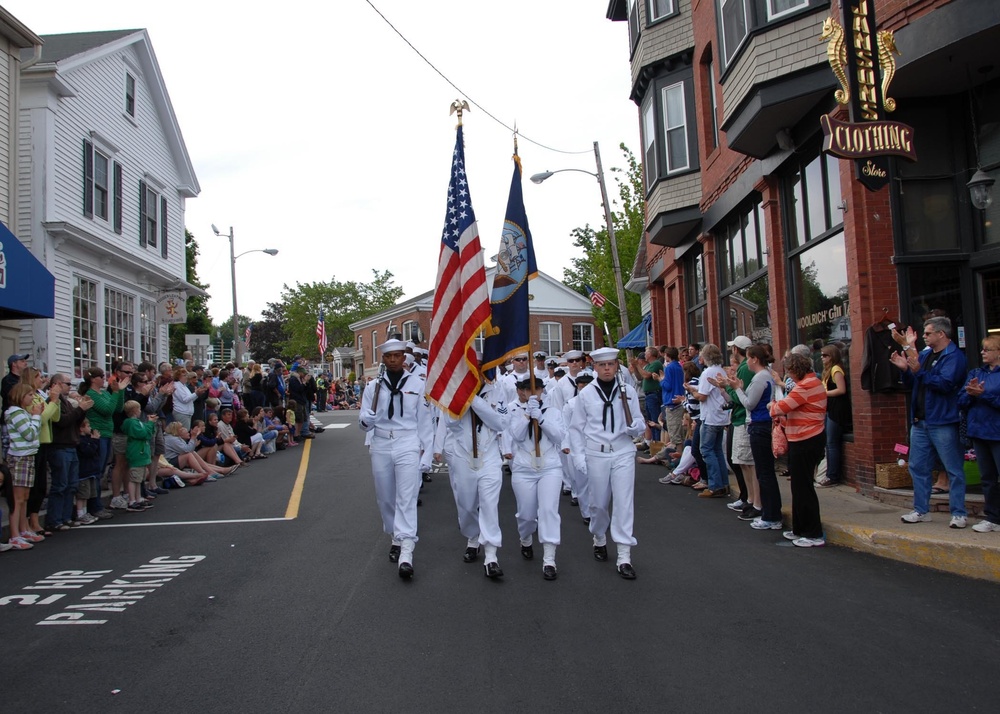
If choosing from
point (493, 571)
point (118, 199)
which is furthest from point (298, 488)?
point (118, 199)

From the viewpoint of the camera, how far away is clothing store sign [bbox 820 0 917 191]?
28.6ft

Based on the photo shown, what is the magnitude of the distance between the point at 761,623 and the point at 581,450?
8.80ft

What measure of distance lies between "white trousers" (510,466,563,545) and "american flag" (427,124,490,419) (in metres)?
0.92

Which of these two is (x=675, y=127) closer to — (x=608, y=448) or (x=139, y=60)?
(x=608, y=448)

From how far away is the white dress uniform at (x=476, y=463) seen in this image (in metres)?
7.13

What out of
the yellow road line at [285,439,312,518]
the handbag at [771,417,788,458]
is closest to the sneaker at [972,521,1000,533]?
the handbag at [771,417,788,458]

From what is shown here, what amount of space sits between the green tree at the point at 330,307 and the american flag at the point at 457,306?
65.3 metres

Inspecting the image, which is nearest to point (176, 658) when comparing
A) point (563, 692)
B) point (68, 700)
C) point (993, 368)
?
point (68, 700)

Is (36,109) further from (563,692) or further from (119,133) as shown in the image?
(563,692)

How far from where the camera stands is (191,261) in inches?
2210

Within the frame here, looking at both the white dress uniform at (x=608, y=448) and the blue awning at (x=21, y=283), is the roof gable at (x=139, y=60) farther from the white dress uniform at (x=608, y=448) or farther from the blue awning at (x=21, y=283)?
the white dress uniform at (x=608, y=448)

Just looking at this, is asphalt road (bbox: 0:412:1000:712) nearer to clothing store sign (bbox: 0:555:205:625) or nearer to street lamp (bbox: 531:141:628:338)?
clothing store sign (bbox: 0:555:205:625)

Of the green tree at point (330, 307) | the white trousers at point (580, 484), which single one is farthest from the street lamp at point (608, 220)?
the green tree at point (330, 307)

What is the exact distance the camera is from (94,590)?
6.70 metres
